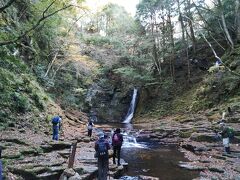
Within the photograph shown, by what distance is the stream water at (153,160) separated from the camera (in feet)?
34.0

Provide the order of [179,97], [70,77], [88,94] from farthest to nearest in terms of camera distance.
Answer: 1. [88,94]
2. [179,97]
3. [70,77]

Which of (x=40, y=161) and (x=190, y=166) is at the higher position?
(x=40, y=161)

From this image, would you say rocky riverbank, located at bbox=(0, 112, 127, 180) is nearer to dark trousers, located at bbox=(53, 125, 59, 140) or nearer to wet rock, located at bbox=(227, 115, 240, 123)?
dark trousers, located at bbox=(53, 125, 59, 140)

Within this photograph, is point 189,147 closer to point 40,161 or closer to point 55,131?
point 55,131

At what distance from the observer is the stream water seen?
10375 mm

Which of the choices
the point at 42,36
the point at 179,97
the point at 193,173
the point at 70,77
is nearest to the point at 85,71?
the point at 70,77

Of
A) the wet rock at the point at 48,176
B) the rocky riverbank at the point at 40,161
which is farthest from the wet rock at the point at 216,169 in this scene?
the wet rock at the point at 48,176

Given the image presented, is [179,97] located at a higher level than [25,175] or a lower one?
higher

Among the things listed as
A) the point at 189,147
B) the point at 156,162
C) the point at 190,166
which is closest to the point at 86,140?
the point at 156,162

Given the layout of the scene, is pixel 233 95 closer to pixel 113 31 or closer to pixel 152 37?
pixel 152 37

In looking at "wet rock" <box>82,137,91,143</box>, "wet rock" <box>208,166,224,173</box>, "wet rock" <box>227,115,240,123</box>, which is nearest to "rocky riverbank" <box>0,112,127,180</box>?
"wet rock" <box>208,166,224,173</box>

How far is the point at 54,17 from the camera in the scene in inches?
797

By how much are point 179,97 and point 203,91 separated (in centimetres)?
446

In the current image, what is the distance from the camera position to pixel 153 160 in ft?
43.0
